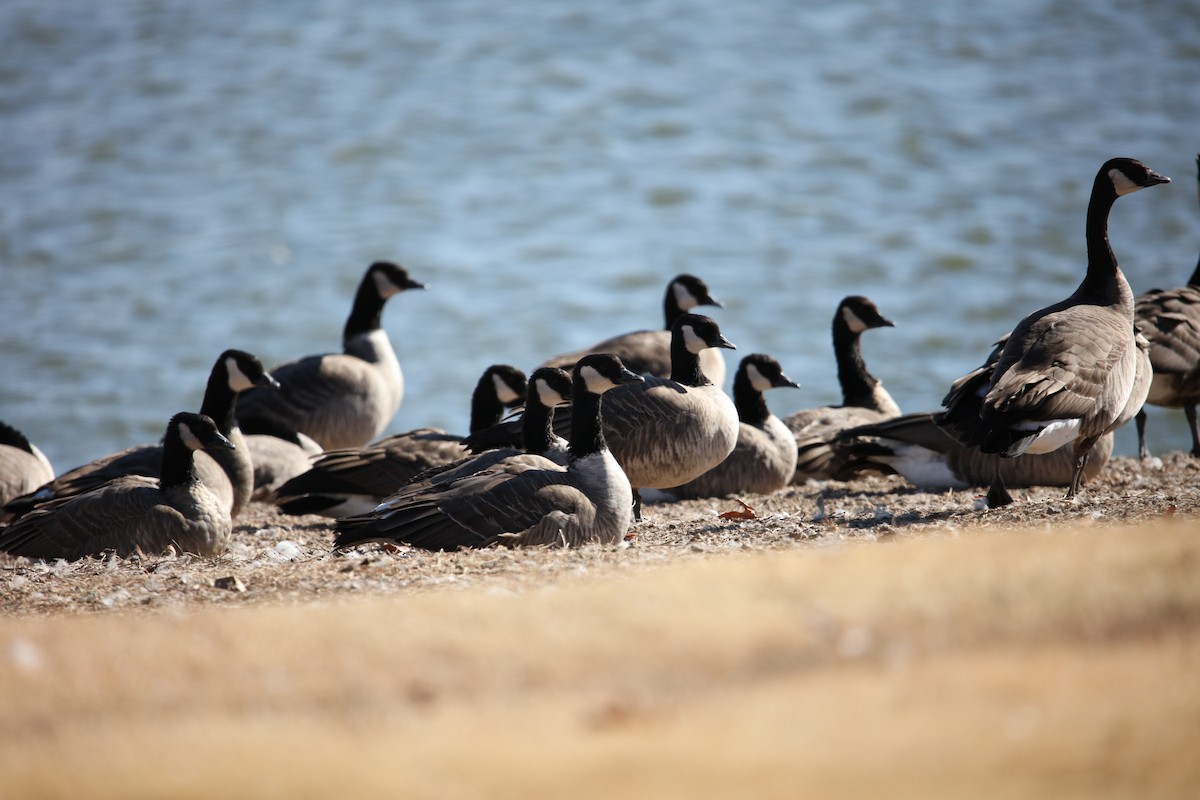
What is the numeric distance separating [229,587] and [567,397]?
335cm

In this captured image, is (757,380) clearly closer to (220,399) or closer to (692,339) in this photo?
(692,339)

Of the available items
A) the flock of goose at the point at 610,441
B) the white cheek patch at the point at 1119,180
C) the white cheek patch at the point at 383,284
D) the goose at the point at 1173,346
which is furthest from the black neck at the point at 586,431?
the white cheek patch at the point at 383,284

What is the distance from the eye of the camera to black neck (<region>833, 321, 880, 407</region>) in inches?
536

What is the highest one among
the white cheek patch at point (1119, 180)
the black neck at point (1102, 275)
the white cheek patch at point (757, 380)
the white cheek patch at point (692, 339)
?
the white cheek patch at point (1119, 180)

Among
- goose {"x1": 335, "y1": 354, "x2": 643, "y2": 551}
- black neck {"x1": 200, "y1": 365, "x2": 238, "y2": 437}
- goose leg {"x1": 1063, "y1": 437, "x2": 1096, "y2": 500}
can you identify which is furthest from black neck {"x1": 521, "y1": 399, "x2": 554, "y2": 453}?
goose leg {"x1": 1063, "y1": 437, "x2": 1096, "y2": 500}

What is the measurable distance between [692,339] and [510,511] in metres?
3.20

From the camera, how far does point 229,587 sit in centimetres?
671

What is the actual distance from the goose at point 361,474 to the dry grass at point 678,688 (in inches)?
204

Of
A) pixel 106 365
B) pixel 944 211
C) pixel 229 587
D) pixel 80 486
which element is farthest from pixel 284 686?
pixel 944 211

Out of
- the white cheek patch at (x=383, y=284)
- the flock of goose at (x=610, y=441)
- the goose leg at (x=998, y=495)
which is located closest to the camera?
the flock of goose at (x=610, y=441)

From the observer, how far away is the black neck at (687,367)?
1043cm

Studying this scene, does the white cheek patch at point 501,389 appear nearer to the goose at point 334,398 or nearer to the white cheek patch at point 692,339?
the white cheek patch at point 692,339

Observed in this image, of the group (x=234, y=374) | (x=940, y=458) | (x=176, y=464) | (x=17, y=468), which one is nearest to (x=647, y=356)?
(x=940, y=458)

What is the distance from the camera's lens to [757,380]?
1145 centimetres
